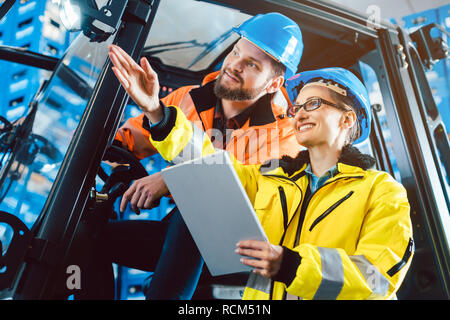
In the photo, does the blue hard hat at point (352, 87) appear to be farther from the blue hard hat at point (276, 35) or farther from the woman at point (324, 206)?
the blue hard hat at point (276, 35)

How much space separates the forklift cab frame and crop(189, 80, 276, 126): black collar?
30 cm

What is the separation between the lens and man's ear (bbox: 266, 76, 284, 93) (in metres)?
1.50

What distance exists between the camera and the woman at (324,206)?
0.79 meters

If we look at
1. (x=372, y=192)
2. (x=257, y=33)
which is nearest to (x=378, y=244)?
(x=372, y=192)

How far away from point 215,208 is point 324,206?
0.36 m

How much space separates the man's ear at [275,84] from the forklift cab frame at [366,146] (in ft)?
0.68

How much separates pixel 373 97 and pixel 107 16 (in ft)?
4.01

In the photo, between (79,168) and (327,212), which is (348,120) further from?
(79,168)

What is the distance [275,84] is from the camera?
4.96ft

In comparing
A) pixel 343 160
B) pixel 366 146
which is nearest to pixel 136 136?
pixel 343 160

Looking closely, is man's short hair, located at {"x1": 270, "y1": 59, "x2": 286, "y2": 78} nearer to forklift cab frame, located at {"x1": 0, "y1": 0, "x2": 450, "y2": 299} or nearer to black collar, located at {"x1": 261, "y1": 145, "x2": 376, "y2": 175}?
forklift cab frame, located at {"x1": 0, "y1": 0, "x2": 450, "y2": 299}

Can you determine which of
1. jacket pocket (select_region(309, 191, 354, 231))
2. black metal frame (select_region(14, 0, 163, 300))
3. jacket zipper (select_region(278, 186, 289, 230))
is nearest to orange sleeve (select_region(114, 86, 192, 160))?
black metal frame (select_region(14, 0, 163, 300))

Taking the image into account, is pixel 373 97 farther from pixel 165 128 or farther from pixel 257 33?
pixel 165 128

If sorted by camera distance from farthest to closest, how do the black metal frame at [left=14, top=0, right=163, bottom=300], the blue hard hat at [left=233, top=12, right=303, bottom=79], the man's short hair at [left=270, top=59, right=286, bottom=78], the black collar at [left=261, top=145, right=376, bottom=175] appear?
the man's short hair at [left=270, top=59, right=286, bottom=78], the blue hard hat at [left=233, top=12, right=303, bottom=79], the black collar at [left=261, top=145, right=376, bottom=175], the black metal frame at [left=14, top=0, right=163, bottom=300]
